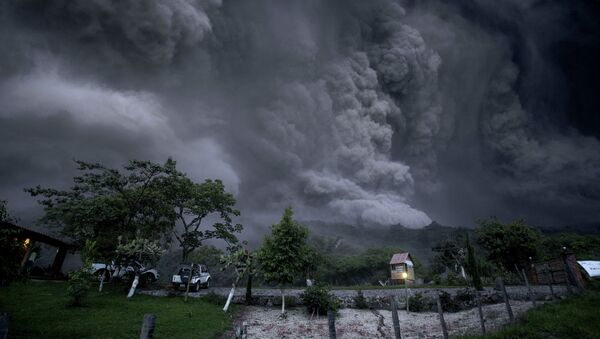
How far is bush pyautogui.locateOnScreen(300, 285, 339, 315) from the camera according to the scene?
1043 inches

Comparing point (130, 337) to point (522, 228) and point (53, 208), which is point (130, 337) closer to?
point (53, 208)

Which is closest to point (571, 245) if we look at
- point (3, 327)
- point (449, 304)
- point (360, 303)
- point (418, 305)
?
point (449, 304)

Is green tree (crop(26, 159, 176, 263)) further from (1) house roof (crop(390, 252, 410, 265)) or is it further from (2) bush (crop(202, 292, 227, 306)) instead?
(1) house roof (crop(390, 252, 410, 265))

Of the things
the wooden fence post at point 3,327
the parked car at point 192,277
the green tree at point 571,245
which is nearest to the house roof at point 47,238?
the parked car at point 192,277

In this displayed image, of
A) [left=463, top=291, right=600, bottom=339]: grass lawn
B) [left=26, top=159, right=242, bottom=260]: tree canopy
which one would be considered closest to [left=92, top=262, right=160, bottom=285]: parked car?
[left=26, top=159, right=242, bottom=260]: tree canopy

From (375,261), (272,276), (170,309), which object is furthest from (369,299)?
(375,261)

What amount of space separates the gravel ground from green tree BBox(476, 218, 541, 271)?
21.2m

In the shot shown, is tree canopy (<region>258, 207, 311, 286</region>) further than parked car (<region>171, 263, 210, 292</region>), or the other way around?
parked car (<region>171, 263, 210, 292</region>)

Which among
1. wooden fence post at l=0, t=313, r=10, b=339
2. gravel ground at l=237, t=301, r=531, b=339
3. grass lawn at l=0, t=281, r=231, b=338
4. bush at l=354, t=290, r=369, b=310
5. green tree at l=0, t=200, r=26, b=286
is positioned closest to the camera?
wooden fence post at l=0, t=313, r=10, b=339

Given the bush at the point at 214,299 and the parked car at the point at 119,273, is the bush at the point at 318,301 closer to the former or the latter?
the bush at the point at 214,299

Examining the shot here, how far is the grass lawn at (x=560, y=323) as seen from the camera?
12812mm

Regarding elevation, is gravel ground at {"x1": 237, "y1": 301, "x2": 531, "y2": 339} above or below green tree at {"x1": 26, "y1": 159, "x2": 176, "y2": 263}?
below

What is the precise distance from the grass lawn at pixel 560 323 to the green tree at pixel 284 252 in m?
17.8

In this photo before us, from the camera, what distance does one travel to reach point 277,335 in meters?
20.1
